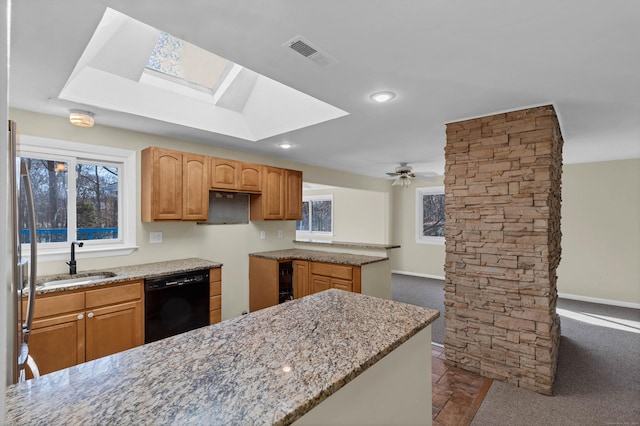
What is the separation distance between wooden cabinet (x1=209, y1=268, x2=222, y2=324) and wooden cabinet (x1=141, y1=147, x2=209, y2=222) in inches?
26.0

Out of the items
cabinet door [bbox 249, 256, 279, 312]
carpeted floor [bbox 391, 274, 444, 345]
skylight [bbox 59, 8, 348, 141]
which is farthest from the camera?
carpeted floor [bbox 391, 274, 444, 345]

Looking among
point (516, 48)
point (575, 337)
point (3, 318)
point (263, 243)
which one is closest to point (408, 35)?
point (516, 48)

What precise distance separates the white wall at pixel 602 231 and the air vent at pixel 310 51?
5415 mm

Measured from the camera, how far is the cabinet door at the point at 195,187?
3.33 m

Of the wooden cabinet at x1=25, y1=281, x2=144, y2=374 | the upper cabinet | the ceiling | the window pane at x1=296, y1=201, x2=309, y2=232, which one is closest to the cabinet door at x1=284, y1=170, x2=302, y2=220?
the upper cabinet

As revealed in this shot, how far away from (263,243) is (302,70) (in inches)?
121

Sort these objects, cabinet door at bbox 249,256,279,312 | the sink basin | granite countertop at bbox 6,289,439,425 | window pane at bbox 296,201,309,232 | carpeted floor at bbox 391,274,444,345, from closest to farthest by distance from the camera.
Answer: granite countertop at bbox 6,289,439,425 → the sink basin → cabinet door at bbox 249,256,279,312 → carpeted floor at bbox 391,274,444,345 → window pane at bbox 296,201,309,232

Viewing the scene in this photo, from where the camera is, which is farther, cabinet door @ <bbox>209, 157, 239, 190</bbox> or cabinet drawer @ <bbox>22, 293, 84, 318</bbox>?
cabinet door @ <bbox>209, 157, 239, 190</bbox>

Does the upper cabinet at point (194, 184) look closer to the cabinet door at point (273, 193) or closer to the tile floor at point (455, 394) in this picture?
the cabinet door at point (273, 193)

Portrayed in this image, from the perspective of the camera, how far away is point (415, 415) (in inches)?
57.1

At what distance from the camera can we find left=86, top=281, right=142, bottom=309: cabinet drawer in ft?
8.13

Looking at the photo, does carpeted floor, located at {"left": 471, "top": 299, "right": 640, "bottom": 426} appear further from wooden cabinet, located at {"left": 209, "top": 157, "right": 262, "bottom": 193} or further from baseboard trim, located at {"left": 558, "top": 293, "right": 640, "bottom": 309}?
wooden cabinet, located at {"left": 209, "top": 157, "right": 262, "bottom": 193}

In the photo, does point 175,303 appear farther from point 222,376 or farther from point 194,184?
point 222,376

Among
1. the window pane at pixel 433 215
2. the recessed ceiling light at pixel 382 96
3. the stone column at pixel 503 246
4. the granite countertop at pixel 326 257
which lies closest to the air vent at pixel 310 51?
the recessed ceiling light at pixel 382 96
